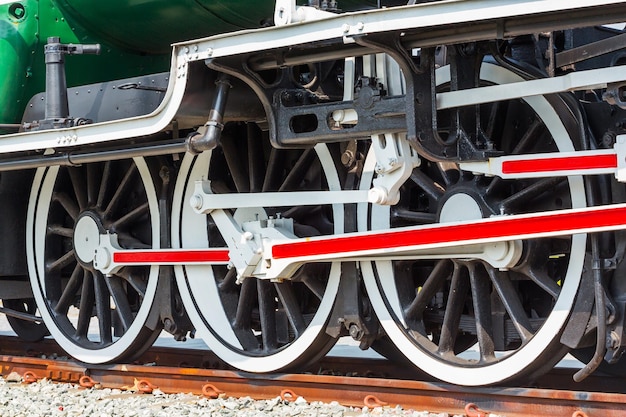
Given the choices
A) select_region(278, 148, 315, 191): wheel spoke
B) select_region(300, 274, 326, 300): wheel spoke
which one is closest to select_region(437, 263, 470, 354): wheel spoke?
select_region(300, 274, 326, 300): wheel spoke

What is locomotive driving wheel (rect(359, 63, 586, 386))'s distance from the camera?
14.1 ft

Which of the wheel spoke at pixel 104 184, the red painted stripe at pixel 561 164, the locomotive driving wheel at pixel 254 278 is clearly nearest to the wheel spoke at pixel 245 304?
the locomotive driving wheel at pixel 254 278

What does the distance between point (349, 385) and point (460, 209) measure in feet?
3.25

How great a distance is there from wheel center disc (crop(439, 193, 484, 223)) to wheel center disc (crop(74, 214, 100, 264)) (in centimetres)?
229

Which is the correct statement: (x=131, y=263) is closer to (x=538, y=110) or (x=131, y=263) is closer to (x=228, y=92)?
(x=228, y=92)

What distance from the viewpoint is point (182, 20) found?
555cm

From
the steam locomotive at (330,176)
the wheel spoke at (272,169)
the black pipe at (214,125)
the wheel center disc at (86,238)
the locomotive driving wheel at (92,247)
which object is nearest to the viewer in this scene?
the steam locomotive at (330,176)

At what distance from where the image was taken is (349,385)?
4.84 meters

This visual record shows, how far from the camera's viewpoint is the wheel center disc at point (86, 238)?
6.01 m

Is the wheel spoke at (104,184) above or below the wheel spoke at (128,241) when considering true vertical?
above

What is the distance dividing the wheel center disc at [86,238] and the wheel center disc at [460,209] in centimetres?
229

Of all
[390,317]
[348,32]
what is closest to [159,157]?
[390,317]

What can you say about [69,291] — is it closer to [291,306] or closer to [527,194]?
[291,306]

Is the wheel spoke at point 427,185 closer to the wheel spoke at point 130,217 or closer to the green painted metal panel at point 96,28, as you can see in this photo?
the green painted metal panel at point 96,28
